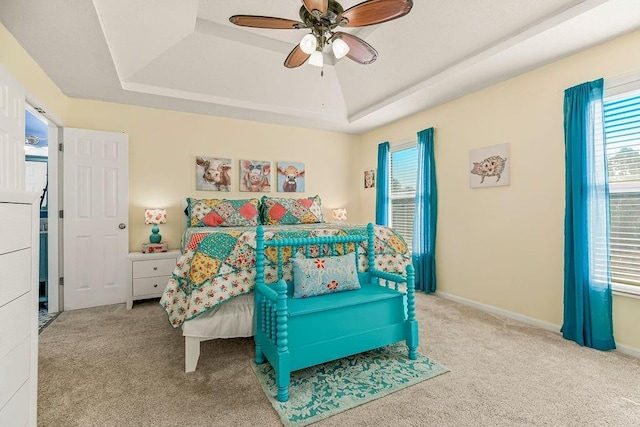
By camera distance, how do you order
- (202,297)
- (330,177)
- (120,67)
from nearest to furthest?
(202,297) → (120,67) → (330,177)

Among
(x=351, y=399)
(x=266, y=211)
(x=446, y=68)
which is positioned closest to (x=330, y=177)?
(x=266, y=211)

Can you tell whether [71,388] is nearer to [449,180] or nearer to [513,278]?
[513,278]

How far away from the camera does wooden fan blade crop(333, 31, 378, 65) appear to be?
7.06ft

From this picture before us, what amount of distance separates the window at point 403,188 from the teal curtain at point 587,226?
6.33 ft

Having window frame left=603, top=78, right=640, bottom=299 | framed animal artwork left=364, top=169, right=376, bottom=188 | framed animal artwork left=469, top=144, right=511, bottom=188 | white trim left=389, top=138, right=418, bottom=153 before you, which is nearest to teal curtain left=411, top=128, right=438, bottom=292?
white trim left=389, top=138, right=418, bottom=153

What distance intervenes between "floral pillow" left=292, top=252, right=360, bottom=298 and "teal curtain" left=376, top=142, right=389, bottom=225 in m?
2.59

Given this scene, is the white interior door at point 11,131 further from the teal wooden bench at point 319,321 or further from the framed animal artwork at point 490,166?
the framed animal artwork at point 490,166

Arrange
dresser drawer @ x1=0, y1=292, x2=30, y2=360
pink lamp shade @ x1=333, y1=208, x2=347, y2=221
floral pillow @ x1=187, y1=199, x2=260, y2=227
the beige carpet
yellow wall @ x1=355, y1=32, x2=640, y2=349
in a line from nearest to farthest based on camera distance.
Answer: dresser drawer @ x1=0, y1=292, x2=30, y2=360, the beige carpet, yellow wall @ x1=355, y1=32, x2=640, y2=349, floral pillow @ x1=187, y1=199, x2=260, y2=227, pink lamp shade @ x1=333, y1=208, x2=347, y2=221

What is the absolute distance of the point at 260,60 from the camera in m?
3.40

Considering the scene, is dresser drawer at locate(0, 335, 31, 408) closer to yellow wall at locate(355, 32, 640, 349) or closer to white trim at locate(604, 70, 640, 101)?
yellow wall at locate(355, 32, 640, 349)

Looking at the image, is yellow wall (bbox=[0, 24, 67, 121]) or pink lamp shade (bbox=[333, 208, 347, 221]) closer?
yellow wall (bbox=[0, 24, 67, 121])

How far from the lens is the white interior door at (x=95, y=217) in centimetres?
334

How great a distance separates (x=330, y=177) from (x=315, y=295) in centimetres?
331

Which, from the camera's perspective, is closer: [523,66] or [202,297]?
[202,297]
